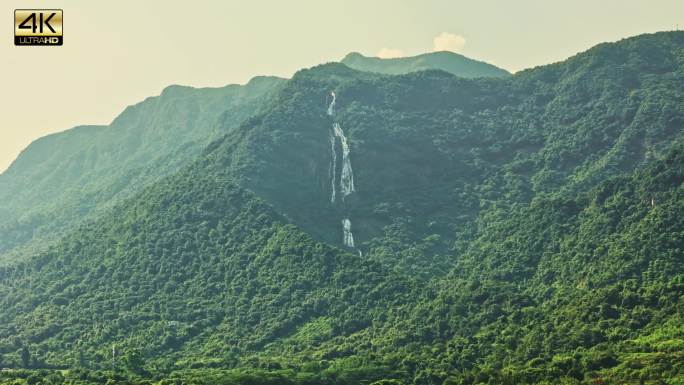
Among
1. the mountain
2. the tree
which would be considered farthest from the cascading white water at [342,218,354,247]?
the tree

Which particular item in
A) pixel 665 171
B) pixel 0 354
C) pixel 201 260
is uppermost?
pixel 665 171

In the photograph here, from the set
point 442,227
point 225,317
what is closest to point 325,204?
point 442,227

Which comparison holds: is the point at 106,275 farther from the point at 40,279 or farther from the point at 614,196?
the point at 614,196

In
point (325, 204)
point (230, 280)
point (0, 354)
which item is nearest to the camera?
point (0, 354)

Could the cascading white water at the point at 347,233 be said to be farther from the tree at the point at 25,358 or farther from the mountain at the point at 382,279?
the tree at the point at 25,358

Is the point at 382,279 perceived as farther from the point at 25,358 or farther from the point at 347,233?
the point at 25,358

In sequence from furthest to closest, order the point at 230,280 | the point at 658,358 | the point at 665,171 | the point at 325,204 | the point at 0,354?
the point at 325,204 < the point at 230,280 < the point at 665,171 < the point at 0,354 < the point at 658,358

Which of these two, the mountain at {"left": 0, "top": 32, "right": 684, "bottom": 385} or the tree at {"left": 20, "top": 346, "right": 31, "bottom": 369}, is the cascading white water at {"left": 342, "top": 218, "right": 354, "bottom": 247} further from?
the tree at {"left": 20, "top": 346, "right": 31, "bottom": 369}

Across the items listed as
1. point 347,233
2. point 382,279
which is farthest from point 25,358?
point 347,233
